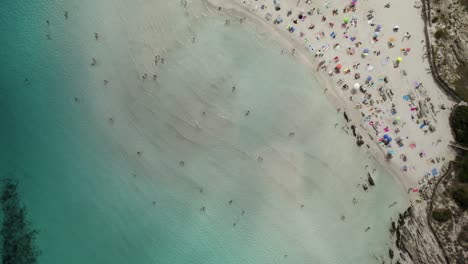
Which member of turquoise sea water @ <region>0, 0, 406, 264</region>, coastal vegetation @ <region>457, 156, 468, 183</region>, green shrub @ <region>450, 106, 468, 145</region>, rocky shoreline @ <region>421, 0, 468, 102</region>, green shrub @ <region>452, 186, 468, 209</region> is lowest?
turquoise sea water @ <region>0, 0, 406, 264</region>

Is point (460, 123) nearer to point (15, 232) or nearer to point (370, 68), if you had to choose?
point (370, 68)

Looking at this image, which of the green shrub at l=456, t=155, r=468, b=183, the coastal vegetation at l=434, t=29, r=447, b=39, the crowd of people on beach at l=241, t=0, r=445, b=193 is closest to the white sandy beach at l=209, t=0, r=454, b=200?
the crowd of people on beach at l=241, t=0, r=445, b=193

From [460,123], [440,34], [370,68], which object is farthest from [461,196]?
[440,34]

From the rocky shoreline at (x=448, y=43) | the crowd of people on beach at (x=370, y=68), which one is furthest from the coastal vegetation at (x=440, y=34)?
the crowd of people on beach at (x=370, y=68)

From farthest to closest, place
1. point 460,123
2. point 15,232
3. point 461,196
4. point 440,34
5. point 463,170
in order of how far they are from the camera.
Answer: point 440,34, point 460,123, point 463,170, point 461,196, point 15,232

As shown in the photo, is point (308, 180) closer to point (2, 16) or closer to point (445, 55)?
point (445, 55)

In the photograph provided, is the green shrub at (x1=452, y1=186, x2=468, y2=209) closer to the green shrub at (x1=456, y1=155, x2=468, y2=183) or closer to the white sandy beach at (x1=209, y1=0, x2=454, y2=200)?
the green shrub at (x1=456, y1=155, x2=468, y2=183)

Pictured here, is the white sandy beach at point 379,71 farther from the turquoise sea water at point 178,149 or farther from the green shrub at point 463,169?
the turquoise sea water at point 178,149
